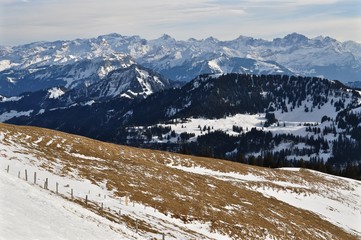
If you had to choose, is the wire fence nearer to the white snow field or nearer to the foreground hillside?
the foreground hillside

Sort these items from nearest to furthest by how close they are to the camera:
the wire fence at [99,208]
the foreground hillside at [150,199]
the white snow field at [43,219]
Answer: the white snow field at [43,219] < the foreground hillside at [150,199] < the wire fence at [99,208]

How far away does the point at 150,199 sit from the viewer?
53.2m

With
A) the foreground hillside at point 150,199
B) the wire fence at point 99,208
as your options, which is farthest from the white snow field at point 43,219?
the wire fence at point 99,208

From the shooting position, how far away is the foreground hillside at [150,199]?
37938 mm

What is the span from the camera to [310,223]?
7088cm

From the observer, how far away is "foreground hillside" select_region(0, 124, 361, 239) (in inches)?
1494

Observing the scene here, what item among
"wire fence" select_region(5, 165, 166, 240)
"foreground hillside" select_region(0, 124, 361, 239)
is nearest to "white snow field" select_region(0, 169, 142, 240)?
"foreground hillside" select_region(0, 124, 361, 239)

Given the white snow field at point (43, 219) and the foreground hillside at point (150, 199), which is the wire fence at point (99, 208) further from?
the white snow field at point (43, 219)

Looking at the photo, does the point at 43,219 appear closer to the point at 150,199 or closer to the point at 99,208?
the point at 99,208

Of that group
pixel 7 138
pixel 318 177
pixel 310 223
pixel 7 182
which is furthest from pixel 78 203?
pixel 318 177

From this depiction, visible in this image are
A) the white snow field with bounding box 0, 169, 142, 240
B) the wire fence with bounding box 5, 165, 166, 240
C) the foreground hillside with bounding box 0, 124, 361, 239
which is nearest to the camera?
the white snow field with bounding box 0, 169, 142, 240

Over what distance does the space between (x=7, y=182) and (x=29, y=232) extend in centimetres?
1351

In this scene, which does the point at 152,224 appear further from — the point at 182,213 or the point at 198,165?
the point at 198,165

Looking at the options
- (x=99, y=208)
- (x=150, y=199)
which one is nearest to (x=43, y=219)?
(x=99, y=208)
